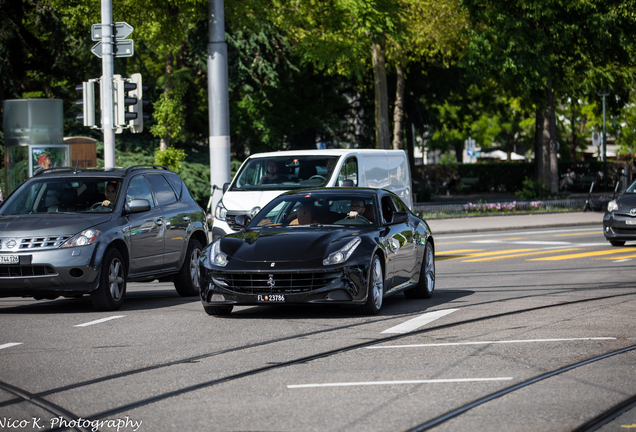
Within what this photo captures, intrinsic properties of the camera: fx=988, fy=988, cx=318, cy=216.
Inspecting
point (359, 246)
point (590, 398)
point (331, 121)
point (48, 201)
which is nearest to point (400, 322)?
point (359, 246)

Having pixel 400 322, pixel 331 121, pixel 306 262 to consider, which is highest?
pixel 331 121

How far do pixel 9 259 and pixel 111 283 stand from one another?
3.85ft

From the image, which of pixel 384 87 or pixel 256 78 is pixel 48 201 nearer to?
pixel 384 87

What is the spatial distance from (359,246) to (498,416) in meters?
4.53

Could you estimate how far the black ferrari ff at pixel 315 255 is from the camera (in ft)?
32.1

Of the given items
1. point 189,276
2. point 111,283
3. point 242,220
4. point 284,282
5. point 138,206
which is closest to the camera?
point 284,282

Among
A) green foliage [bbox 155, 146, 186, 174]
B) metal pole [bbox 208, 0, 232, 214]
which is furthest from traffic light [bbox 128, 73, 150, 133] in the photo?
green foliage [bbox 155, 146, 186, 174]

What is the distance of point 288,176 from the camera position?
16.3 meters

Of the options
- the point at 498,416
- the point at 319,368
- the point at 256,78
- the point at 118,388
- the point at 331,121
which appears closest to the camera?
the point at 498,416

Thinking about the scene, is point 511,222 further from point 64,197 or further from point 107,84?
point 64,197

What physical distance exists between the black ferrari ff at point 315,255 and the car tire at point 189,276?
1.84m

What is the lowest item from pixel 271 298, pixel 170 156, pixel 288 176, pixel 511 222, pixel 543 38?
pixel 511 222

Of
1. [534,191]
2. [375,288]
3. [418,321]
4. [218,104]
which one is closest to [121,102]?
[218,104]

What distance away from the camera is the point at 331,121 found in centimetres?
4719
